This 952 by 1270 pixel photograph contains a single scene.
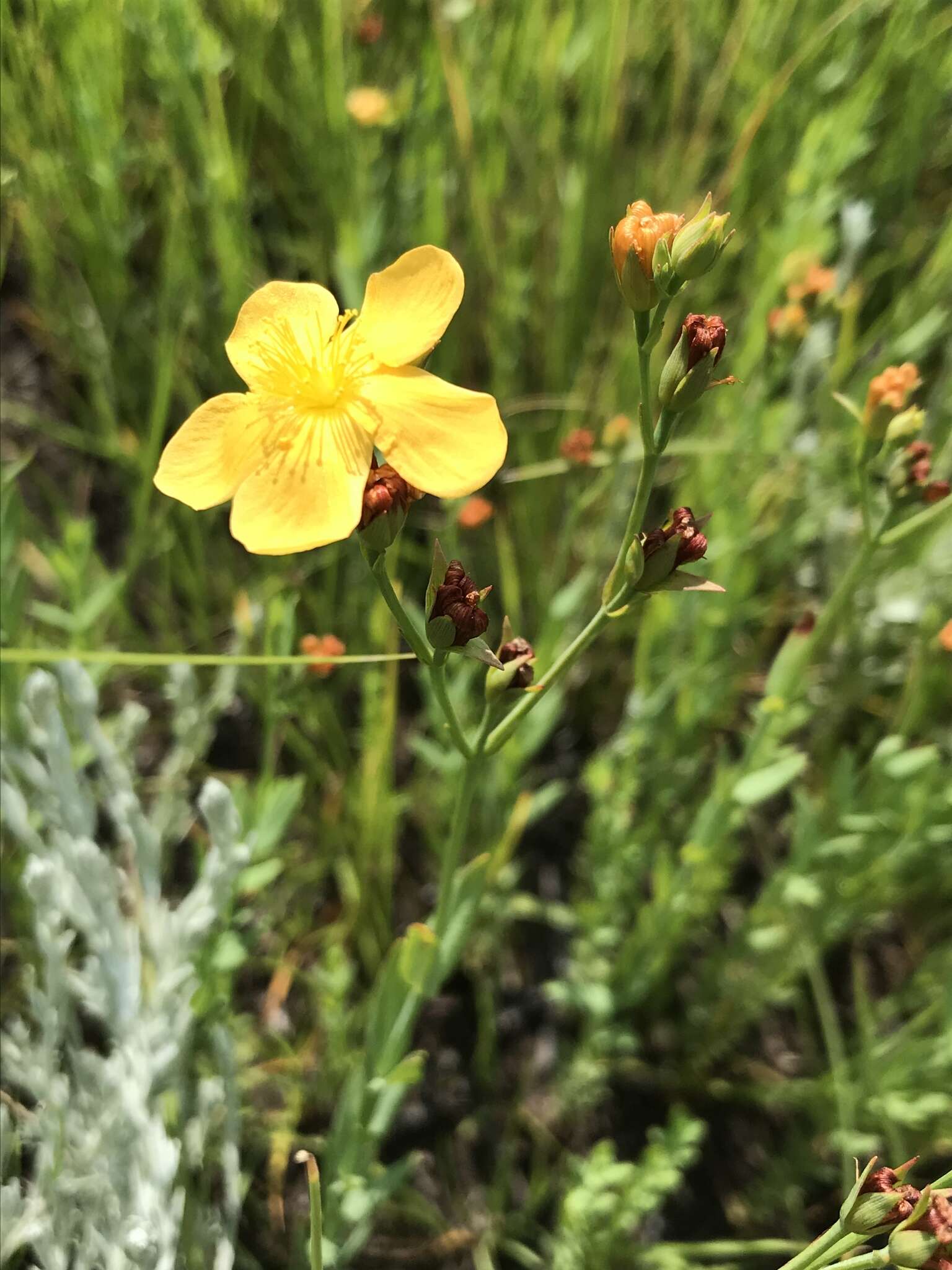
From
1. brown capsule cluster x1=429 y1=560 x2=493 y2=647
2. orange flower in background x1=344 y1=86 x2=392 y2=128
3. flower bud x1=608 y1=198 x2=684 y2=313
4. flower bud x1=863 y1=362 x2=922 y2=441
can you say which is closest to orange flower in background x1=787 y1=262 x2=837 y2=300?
flower bud x1=863 y1=362 x2=922 y2=441

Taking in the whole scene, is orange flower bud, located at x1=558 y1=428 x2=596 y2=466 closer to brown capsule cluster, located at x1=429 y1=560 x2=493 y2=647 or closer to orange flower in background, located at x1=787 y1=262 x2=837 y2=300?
orange flower in background, located at x1=787 y1=262 x2=837 y2=300

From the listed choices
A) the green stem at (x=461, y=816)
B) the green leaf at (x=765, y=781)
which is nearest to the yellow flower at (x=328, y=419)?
the green stem at (x=461, y=816)

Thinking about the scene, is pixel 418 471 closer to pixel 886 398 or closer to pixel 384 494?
pixel 384 494

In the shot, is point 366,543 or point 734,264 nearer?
point 366,543

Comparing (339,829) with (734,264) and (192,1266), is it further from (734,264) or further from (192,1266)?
(734,264)

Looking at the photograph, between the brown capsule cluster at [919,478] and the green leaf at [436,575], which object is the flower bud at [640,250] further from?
the brown capsule cluster at [919,478]

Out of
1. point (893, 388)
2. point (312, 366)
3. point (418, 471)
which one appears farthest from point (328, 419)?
point (893, 388)

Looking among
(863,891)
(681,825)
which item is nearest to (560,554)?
(681,825)
